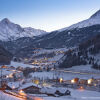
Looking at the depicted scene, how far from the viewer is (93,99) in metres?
34.9

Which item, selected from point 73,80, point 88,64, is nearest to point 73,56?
point 88,64

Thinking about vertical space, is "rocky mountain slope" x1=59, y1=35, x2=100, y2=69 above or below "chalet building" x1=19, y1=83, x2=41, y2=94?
above

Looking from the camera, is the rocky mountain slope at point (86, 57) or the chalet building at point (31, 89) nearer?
the chalet building at point (31, 89)

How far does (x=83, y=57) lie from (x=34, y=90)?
5157cm

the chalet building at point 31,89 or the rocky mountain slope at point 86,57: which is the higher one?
the rocky mountain slope at point 86,57

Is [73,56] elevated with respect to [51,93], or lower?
elevated

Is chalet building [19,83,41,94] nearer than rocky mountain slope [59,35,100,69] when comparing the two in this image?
Yes

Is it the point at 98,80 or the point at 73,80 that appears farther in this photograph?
the point at 73,80

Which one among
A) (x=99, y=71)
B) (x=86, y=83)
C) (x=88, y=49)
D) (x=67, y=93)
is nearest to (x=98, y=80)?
(x=86, y=83)

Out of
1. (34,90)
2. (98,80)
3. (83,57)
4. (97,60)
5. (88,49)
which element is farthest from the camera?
(88,49)

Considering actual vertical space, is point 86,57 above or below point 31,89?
above

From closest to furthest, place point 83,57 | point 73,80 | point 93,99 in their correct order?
point 93,99 → point 73,80 → point 83,57

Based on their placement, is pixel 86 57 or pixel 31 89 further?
pixel 86 57

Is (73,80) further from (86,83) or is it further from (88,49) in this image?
(88,49)
